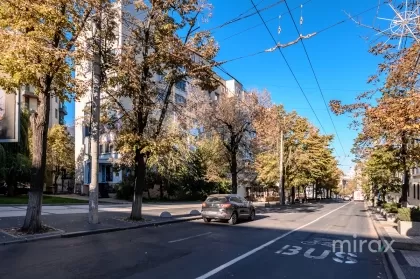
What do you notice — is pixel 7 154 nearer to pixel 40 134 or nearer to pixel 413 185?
pixel 40 134

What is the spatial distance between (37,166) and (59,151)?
40472 millimetres

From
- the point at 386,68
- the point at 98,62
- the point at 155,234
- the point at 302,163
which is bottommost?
the point at 155,234

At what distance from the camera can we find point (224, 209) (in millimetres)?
19016

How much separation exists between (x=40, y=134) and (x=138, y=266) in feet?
22.3

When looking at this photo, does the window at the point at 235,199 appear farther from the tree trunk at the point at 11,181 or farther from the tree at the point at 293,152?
the tree trunk at the point at 11,181

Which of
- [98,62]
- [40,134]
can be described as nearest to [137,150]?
[98,62]

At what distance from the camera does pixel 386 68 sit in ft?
39.5

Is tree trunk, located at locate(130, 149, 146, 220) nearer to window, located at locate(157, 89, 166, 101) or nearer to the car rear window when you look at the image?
window, located at locate(157, 89, 166, 101)

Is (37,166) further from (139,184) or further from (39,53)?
(139,184)

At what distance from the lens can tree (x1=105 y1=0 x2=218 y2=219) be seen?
16.6 meters

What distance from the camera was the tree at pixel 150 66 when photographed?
1656cm

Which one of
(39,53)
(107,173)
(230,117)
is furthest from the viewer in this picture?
(107,173)

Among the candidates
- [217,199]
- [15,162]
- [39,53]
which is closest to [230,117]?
[217,199]

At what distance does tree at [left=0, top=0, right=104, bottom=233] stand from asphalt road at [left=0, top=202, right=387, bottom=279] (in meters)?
3.01
